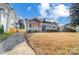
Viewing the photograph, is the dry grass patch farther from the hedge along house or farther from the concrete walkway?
the hedge along house

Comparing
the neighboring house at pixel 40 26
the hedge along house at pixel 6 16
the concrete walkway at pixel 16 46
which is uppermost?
the hedge along house at pixel 6 16

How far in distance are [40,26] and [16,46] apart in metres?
0.20

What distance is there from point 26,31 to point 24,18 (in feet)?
0.27

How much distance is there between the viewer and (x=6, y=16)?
1.20m

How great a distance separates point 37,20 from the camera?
1.21m

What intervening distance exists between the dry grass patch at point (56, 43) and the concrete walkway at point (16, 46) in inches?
1.8

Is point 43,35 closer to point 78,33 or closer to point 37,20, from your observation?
point 37,20

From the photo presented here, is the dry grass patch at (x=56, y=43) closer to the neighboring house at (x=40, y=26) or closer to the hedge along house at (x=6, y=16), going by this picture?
the neighboring house at (x=40, y=26)

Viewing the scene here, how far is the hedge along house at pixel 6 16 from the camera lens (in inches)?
46.9

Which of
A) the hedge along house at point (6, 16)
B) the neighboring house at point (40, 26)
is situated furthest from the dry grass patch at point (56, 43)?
the hedge along house at point (6, 16)

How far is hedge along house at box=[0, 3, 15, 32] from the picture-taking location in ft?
3.91

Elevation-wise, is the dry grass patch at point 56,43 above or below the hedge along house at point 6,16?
below

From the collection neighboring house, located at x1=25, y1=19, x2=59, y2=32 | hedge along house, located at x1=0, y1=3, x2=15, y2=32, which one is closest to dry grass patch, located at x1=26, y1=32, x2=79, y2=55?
neighboring house, located at x1=25, y1=19, x2=59, y2=32

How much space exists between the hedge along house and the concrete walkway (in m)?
0.07
